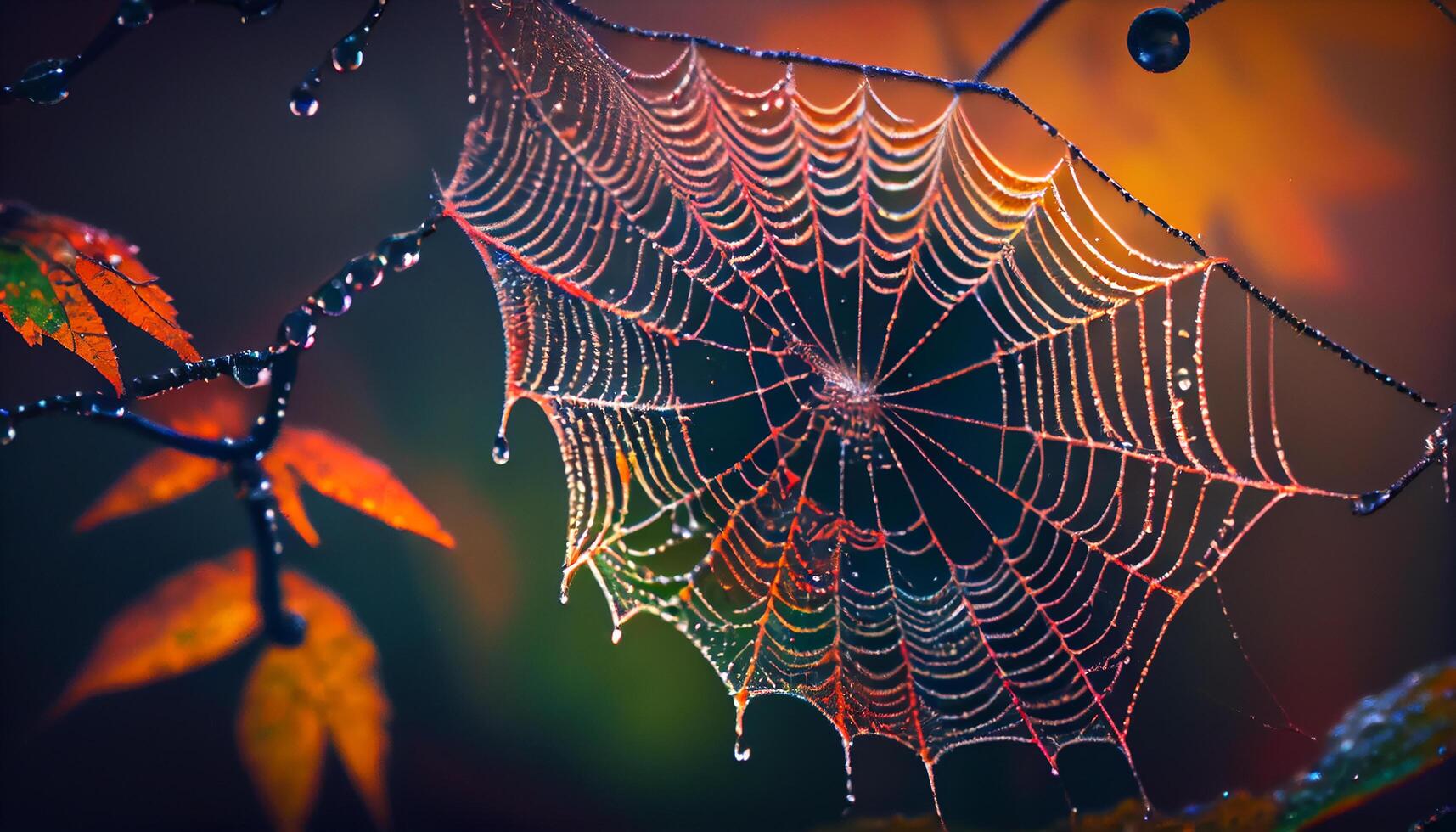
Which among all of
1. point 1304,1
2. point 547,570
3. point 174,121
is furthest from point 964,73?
point 174,121

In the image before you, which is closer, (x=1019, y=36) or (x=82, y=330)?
(x=82, y=330)

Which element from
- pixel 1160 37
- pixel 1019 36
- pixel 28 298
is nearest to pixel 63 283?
pixel 28 298

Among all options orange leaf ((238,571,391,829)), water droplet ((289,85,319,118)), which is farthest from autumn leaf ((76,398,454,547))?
water droplet ((289,85,319,118))

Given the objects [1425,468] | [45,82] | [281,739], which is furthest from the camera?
[1425,468]

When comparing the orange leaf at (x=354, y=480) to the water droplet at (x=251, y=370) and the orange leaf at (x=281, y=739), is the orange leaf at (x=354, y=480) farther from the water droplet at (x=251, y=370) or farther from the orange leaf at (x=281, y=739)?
the orange leaf at (x=281, y=739)

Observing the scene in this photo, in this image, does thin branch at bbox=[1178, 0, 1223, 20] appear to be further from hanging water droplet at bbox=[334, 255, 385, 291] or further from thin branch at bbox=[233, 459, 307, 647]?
thin branch at bbox=[233, 459, 307, 647]

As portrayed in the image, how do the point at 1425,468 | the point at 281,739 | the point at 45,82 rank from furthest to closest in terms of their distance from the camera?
the point at 1425,468 < the point at 281,739 < the point at 45,82

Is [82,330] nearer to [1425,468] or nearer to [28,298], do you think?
[28,298]
